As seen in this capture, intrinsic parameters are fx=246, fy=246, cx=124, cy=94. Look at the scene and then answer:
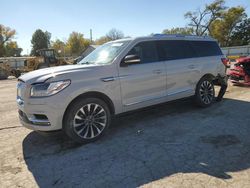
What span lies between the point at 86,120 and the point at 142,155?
1.25 m

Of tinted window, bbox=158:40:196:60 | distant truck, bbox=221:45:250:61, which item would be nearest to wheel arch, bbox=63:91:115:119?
tinted window, bbox=158:40:196:60

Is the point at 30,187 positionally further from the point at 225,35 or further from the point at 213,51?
the point at 225,35

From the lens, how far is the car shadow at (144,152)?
3371 millimetres

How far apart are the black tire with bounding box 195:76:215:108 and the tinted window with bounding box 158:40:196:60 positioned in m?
0.80

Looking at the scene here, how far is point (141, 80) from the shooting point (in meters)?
5.15

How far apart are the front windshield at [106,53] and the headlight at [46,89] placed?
3.84ft

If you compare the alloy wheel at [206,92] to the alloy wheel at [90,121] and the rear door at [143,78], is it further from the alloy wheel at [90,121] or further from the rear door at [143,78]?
the alloy wheel at [90,121]

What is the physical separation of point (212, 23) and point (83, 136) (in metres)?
61.1

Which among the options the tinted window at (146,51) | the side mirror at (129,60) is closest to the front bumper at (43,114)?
the side mirror at (129,60)

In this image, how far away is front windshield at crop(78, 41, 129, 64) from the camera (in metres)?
5.05

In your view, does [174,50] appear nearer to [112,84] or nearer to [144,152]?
[112,84]

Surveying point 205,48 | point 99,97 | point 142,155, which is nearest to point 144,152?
point 142,155

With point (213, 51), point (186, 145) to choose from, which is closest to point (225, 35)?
point (213, 51)

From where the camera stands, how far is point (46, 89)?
4.12 meters
